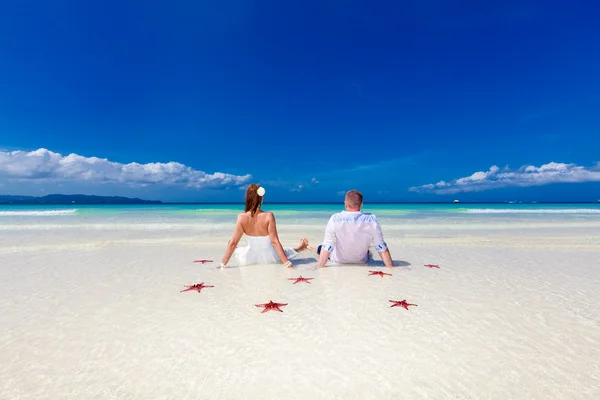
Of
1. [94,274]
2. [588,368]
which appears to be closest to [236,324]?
[588,368]

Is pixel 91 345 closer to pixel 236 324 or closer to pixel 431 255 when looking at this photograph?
pixel 236 324

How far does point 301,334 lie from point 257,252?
4.32 meters

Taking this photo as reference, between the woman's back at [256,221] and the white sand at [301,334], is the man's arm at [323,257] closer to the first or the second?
the white sand at [301,334]

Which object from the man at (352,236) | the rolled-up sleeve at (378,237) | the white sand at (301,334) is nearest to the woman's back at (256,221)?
the white sand at (301,334)

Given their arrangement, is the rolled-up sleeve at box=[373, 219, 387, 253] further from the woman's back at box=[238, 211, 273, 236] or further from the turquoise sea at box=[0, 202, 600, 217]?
the turquoise sea at box=[0, 202, 600, 217]

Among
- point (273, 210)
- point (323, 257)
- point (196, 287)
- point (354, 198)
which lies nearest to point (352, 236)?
point (323, 257)

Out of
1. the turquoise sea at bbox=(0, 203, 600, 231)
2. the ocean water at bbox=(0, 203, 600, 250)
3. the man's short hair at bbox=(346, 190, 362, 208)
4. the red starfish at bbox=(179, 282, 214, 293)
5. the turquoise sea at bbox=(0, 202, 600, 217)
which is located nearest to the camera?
the red starfish at bbox=(179, 282, 214, 293)

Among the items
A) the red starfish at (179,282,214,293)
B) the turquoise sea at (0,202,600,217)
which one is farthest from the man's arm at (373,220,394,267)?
the turquoise sea at (0,202,600,217)

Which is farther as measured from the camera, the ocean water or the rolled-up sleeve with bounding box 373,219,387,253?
the ocean water

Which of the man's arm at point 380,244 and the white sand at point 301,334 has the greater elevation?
the man's arm at point 380,244

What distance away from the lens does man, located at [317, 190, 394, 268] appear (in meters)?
7.32

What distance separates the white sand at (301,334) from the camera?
3078mm

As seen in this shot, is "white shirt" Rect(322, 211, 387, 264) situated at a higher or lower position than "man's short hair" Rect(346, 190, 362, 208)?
lower

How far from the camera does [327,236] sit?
7734 millimetres
